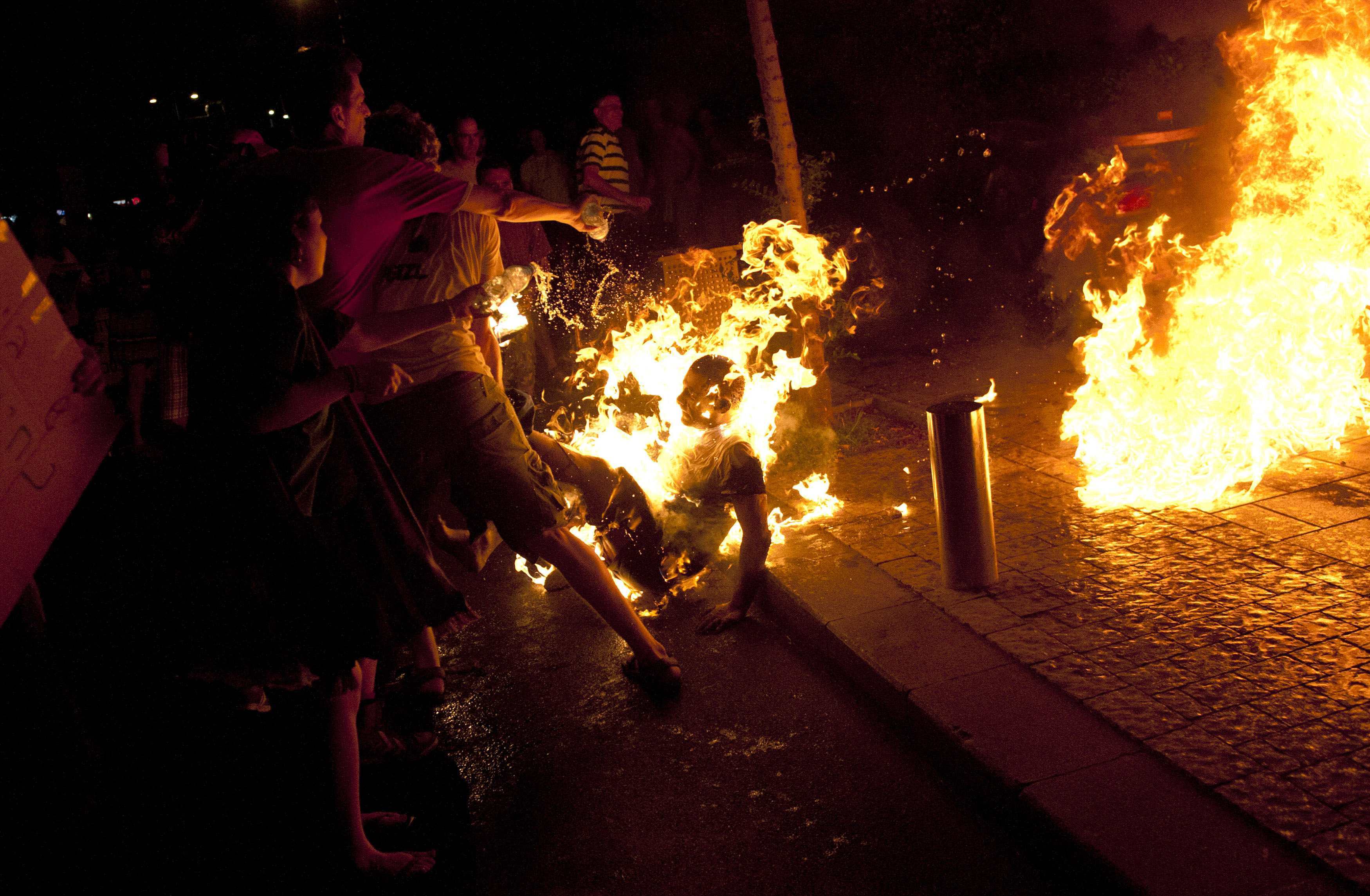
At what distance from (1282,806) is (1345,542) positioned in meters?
2.25

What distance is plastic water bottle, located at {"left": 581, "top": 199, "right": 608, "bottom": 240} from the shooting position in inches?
159

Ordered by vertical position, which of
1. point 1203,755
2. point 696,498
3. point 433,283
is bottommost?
point 1203,755

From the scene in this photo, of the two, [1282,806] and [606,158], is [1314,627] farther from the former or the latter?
[606,158]

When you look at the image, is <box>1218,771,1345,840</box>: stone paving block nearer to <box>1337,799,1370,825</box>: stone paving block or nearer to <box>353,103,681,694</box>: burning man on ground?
<box>1337,799,1370,825</box>: stone paving block

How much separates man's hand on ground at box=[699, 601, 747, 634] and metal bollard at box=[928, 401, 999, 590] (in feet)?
3.47

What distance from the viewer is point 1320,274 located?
5688mm

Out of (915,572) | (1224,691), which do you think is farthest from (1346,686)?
(915,572)

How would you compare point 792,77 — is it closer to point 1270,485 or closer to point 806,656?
point 1270,485

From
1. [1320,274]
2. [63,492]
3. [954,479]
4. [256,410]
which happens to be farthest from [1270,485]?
[63,492]

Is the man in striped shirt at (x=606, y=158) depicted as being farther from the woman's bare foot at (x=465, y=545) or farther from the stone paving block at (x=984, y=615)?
the stone paving block at (x=984, y=615)

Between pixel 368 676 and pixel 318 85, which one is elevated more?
pixel 318 85

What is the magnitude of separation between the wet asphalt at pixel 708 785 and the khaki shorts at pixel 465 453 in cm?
86

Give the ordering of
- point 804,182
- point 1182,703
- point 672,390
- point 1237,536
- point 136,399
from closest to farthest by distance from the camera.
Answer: point 1182,703, point 1237,536, point 672,390, point 136,399, point 804,182

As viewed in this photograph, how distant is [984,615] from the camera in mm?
4250
